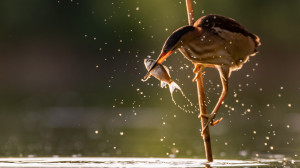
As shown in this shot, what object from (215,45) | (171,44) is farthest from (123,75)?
(171,44)

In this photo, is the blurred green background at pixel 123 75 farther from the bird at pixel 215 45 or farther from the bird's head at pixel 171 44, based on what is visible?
the bird's head at pixel 171 44

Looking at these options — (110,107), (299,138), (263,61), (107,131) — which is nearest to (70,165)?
(299,138)

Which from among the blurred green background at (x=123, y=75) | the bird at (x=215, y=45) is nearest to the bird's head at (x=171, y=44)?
the bird at (x=215, y=45)

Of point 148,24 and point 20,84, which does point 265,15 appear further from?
point 20,84

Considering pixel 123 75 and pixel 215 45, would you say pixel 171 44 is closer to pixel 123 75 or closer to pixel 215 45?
pixel 215 45

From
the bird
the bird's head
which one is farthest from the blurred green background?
the bird's head

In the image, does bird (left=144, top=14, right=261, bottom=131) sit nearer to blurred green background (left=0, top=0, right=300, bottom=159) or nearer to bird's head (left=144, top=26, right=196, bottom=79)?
bird's head (left=144, top=26, right=196, bottom=79)
